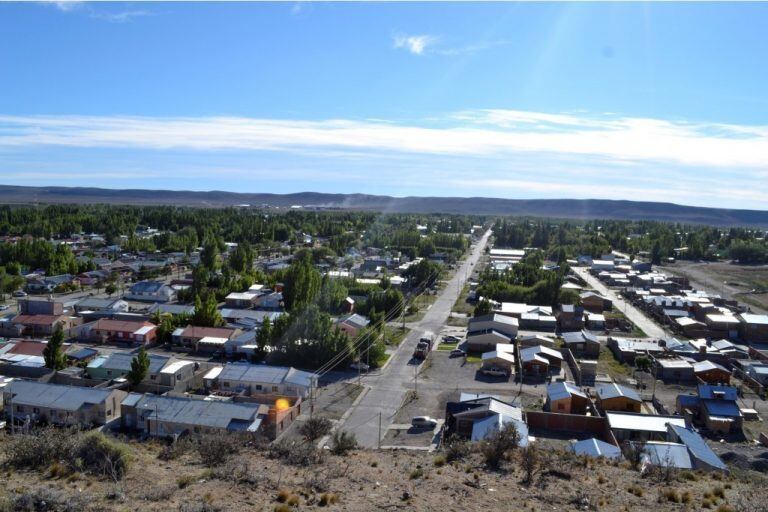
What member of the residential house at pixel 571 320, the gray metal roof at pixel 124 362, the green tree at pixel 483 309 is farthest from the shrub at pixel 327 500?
the residential house at pixel 571 320

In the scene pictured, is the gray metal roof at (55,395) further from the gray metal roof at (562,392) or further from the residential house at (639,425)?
the residential house at (639,425)

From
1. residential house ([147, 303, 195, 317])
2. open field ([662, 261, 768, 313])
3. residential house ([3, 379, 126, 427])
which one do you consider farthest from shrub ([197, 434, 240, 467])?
open field ([662, 261, 768, 313])

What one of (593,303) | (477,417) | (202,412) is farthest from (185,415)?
(593,303)


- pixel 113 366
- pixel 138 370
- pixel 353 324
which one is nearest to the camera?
pixel 138 370

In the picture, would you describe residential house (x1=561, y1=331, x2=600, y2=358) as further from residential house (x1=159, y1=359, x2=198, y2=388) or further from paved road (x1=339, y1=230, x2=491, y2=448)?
residential house (x1=159, y1=359, x2=198, y2=388)

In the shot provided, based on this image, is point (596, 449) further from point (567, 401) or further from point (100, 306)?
point (100, 306)

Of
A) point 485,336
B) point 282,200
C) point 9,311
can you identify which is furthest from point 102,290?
point 282,200
